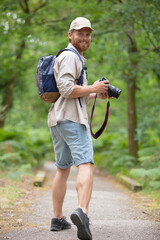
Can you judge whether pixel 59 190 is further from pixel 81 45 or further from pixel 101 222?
pixel 81 45

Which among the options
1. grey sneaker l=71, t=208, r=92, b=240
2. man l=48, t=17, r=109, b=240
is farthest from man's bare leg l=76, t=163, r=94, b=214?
grey sneaker l=71, t=208, r=92, b=240

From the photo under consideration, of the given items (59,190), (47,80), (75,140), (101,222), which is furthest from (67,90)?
(101,222)

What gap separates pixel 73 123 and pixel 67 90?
1.04 feet

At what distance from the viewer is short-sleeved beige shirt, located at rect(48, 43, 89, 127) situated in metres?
3.06

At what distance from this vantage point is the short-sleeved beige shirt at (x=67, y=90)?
3.06m

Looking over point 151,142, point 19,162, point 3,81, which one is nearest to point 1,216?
point 19,162

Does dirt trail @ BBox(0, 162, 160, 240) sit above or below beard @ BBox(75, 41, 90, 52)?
below

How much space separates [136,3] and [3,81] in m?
7.26

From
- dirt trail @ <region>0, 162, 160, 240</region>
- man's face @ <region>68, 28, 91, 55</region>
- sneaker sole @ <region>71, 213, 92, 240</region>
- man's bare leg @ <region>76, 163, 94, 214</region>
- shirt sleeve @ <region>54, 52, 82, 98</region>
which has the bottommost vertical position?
dirt trail @ <region>0, 162, 160, 240</region>

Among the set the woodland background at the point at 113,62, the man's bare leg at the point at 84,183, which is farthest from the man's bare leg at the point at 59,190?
the woodland background at the point at 113,62

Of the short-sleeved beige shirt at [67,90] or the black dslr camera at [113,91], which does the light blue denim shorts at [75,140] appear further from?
the black dslr camera at [113,91]

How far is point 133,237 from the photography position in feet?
10.0

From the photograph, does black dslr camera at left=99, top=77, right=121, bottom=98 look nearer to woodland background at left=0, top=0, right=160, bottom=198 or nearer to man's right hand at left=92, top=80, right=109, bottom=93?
man's right hand at left=92, top=80, right=109, bottom=93

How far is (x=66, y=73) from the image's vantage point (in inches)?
120
